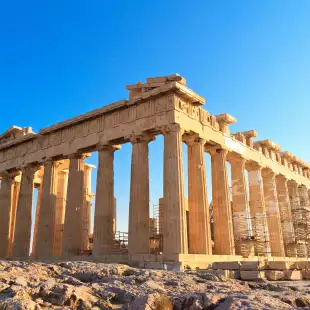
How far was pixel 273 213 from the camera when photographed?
1217 inches

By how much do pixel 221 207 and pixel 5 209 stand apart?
58.8 feet

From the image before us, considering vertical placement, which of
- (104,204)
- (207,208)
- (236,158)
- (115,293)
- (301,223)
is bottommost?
(115,293)

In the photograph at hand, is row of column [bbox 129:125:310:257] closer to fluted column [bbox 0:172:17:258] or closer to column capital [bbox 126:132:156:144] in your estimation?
column capital [bbox 126:132:156:144]

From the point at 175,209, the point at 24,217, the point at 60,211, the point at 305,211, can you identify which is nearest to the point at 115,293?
the point at 175,209

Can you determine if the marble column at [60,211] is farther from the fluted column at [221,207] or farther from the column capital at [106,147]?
the fluted column at [221,207]

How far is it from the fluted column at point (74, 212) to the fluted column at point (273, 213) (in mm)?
14901

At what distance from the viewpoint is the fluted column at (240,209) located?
85.4 feet

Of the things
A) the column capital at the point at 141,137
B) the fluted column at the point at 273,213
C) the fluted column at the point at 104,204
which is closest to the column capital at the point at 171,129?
the column capital at the point at 141,137

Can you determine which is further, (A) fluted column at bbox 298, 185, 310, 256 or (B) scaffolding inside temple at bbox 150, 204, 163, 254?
(A) fluted column at bbox 298, 185, 310, 256

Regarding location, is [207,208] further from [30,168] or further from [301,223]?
[301,223]

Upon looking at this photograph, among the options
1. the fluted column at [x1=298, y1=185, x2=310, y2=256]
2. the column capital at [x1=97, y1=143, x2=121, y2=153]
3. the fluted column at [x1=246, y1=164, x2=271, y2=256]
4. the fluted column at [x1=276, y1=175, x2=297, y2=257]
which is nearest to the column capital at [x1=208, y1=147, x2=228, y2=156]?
the fluted column at [x1=246, y1=164, x2=271, y2=256]

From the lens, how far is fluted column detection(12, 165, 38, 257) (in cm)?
2833

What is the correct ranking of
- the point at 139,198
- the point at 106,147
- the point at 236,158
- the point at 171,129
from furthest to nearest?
the point at 236,158 < the point at 106,147 < the point at 139,198 < the point at 171,129

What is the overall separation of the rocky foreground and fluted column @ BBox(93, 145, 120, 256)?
14.0 metres
